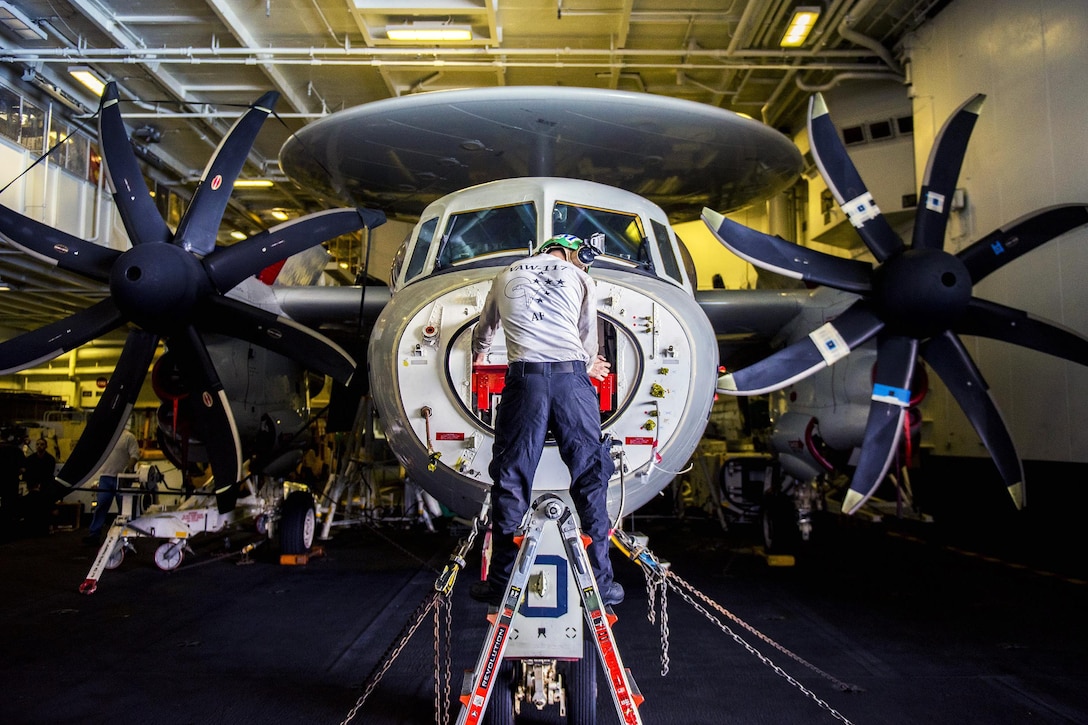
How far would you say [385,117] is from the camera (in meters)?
7.70

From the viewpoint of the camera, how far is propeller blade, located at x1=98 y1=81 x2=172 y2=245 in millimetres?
6652

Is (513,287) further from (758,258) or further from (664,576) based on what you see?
(758,258)

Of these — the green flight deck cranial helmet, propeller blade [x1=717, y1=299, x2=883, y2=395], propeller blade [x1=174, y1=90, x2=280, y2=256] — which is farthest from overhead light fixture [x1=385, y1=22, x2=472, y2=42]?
the green flight deck cranial helmet

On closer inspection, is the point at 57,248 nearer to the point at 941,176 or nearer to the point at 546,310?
the point at 546,310

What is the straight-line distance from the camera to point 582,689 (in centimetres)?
358

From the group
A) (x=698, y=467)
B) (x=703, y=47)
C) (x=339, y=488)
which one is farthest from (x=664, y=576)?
(x=703, y=47)

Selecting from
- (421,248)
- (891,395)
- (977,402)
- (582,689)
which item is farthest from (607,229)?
(977,402)

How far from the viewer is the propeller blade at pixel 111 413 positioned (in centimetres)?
641

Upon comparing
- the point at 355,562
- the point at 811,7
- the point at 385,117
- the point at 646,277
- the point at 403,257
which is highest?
the point at 811,7

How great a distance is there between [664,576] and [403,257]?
341 centimetres

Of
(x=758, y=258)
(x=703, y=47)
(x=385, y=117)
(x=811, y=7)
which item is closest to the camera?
(x=758, y=258)

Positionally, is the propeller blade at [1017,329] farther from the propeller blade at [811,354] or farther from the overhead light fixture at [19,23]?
the overhead light fixture at [19,23]

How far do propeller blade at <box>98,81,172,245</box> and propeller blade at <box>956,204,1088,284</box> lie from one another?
7.47 meters

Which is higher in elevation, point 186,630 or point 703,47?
point 703,47
